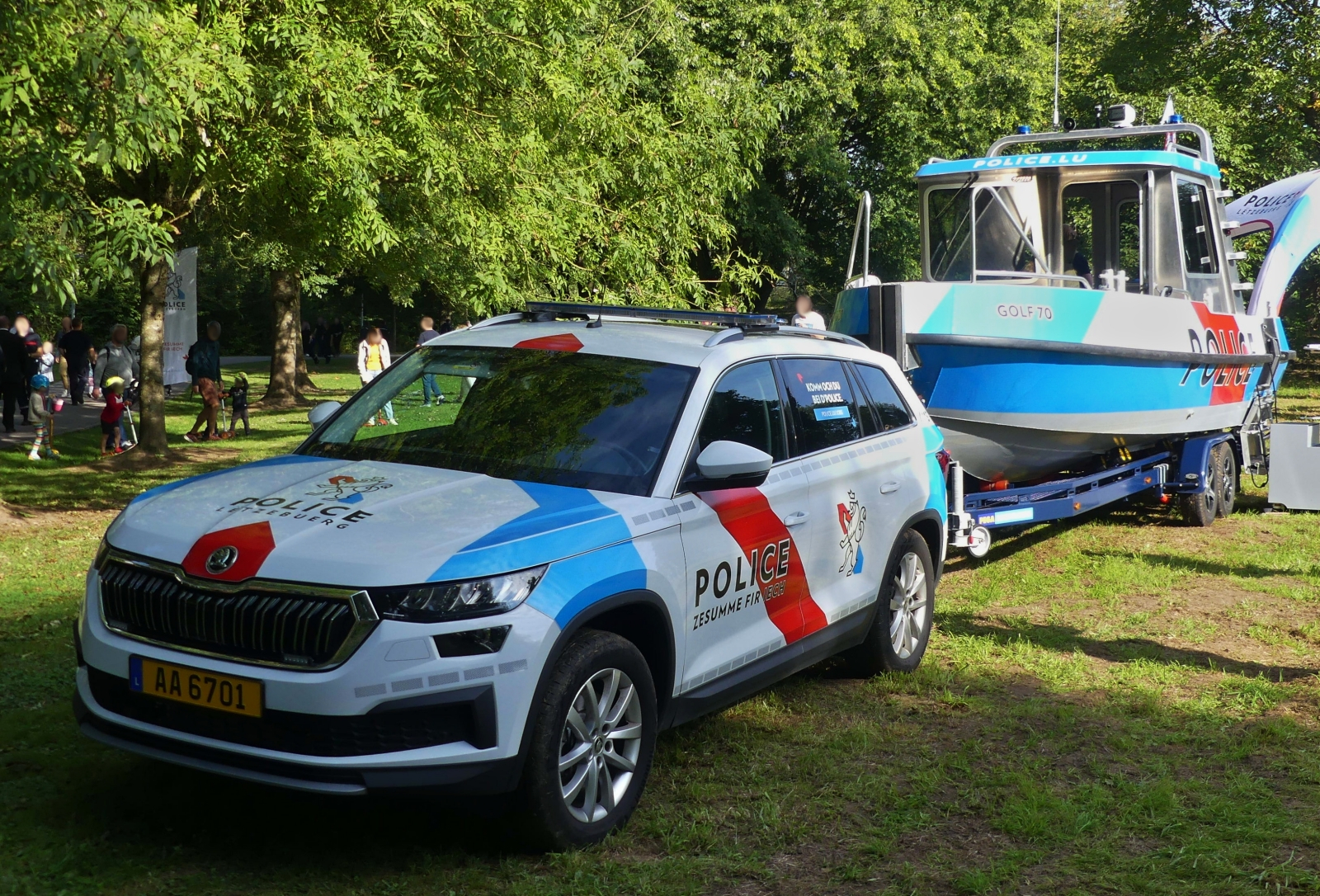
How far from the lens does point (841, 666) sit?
6879 millimetres

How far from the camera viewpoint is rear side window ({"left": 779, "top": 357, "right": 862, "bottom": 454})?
19.3 feet

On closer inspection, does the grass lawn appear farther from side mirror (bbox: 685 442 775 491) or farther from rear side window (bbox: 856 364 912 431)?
rear side window (bbox: 856 364 912 431)

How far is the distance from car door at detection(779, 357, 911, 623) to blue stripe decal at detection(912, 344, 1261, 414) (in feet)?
9.75

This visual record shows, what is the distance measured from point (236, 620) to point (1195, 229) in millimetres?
10029

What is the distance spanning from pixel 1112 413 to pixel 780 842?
6396 millimetres

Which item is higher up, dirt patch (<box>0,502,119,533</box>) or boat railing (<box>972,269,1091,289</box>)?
boat railing (<box>972,269,1091,289</box>)

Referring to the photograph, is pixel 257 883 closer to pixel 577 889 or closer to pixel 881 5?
pixel 577 889

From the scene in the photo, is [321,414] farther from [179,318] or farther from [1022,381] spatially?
[179,318]

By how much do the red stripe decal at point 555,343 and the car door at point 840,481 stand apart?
3.17 ft

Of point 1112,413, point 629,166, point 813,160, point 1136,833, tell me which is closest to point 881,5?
point 813,160

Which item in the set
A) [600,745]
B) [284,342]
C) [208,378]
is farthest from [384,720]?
[284,342]

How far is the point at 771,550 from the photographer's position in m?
5.39

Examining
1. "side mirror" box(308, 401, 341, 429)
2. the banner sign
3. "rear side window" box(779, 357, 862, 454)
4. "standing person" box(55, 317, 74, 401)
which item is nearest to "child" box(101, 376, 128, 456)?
the banner sign

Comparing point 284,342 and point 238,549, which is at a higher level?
point 284,342
